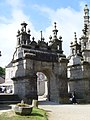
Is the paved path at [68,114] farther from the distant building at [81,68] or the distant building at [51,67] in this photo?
the distant building at [81,68]

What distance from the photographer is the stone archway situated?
2427 cm

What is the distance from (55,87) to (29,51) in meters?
4.58

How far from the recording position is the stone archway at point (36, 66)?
24.3m

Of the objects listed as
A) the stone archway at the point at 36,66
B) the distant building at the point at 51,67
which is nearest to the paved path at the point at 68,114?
the stone archway at the point at 36,66

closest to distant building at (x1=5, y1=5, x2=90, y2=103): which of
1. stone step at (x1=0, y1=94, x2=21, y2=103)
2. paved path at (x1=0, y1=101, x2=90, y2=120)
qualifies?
stone step at (x1=0, y1=94, x2=21, y2=103)

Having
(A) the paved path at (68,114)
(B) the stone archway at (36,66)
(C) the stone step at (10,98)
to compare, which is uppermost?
(B) the stone archway at (36,66)

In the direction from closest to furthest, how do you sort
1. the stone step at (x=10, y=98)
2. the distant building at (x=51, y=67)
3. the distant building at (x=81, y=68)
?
the stone step at (x=10, y=98) → the distant building at (x=51, y=67) → the distant building at (x=81, y=68)

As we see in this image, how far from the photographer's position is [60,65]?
87.6 ft

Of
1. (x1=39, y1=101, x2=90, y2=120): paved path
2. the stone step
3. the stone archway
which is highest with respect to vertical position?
the stone archway

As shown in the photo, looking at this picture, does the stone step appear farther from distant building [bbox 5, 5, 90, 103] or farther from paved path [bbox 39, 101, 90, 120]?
paved path [bbox 39, 101, 90, 120]

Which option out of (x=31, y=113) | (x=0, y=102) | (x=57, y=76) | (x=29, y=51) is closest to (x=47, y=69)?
(x=57, y=76)

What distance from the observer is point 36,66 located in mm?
25141

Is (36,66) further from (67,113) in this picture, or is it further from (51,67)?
(67,113)

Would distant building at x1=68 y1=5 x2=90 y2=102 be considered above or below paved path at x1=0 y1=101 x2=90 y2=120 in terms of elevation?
above
